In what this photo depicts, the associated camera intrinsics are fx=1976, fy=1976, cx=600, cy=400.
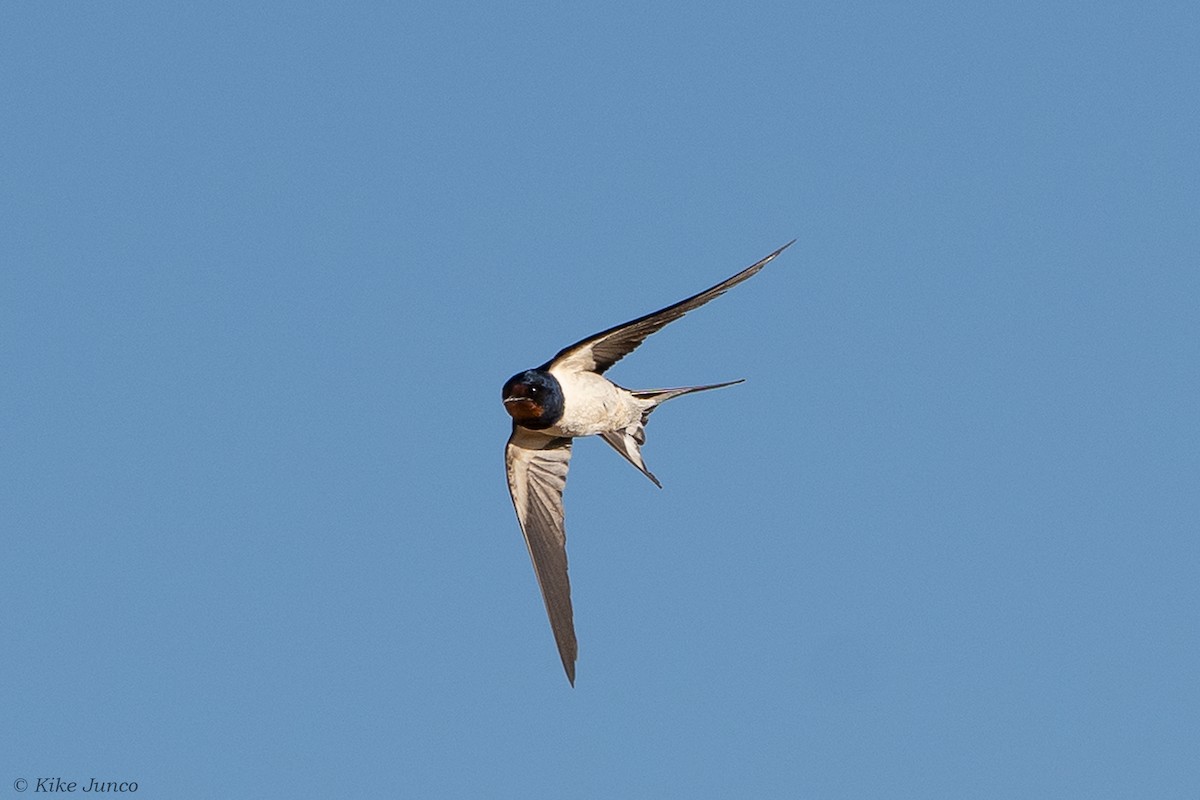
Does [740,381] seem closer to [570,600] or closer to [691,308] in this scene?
[691,308]

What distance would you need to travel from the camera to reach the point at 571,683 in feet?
44.5

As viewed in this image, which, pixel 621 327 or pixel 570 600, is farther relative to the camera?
pixel 570 600

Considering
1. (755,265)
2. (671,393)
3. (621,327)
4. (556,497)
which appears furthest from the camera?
(556,497)

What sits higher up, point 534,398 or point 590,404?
Result: point 534,398

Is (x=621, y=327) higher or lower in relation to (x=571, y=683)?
higher

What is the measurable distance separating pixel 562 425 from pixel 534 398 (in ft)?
1.50

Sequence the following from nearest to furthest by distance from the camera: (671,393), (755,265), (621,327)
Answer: (755,265) < (621,327) < (671,393)

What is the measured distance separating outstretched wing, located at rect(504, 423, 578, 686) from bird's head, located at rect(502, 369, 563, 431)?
950 mm

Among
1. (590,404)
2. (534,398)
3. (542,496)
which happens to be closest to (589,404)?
(590,404)

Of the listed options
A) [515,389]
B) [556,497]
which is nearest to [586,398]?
[515,389]

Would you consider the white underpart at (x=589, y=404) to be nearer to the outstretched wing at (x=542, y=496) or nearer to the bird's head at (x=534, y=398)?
the bird's head at (x=534, y=398)

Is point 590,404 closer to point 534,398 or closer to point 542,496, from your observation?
point 534,398

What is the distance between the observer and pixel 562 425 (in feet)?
44.9

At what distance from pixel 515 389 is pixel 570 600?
5.99 feet
